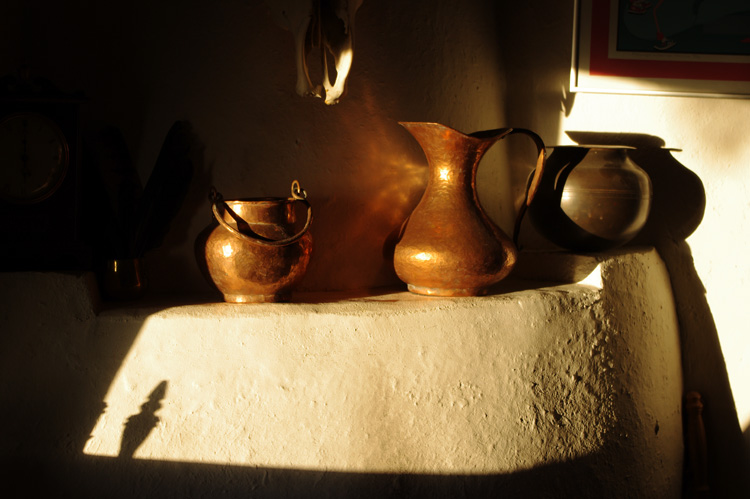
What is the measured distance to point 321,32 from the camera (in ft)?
5.69

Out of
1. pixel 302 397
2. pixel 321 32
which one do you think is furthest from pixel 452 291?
pixel 321 32

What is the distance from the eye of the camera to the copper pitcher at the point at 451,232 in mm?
1798

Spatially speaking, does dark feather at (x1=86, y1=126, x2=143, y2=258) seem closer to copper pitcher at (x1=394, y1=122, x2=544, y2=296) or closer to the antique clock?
the antique clock

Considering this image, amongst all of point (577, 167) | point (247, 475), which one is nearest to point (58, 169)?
point (247, 475)

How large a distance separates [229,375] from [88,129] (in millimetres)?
816

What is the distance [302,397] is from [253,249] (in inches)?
15.5

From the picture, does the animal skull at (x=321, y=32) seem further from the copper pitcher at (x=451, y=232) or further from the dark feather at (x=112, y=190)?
the dark feather at (x=112, y=190)

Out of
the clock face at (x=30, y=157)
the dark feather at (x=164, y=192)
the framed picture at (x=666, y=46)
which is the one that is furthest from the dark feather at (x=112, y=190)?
the framed picture at (x=666, y=46)

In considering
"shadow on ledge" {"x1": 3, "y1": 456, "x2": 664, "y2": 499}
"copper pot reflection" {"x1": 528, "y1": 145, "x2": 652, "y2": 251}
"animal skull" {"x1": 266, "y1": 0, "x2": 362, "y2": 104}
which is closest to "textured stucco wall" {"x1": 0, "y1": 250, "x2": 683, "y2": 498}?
"shadow on ledge" {"x1": 3, "y1": 456, "x2": 664, "y2": 499}

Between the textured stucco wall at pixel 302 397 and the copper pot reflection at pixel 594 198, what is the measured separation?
348 mm

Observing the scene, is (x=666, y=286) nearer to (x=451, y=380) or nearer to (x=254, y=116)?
(x=451, y=380)

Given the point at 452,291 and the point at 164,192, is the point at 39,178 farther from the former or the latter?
the point at 452,291

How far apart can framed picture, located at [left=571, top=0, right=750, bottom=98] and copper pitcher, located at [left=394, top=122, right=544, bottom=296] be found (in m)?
0.51

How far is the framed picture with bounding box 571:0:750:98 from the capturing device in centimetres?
217
